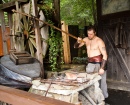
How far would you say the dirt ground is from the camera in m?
5.64

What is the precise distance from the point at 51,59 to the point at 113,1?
2679 millimetres

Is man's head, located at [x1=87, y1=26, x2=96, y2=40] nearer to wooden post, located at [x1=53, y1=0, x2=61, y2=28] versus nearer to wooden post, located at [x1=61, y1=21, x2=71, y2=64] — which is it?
wooden post, located at [x1=53, y1=0, x2=61, y2=28]

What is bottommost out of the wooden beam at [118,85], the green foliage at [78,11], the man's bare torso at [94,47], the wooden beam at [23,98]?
the wooden beam at [118,85]

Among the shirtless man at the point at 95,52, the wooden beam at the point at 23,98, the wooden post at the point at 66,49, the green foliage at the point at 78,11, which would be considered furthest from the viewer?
the green foliage at the point at 78,11

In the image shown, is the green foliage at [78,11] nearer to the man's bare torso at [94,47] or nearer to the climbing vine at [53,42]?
the climbing vine at [53,42]

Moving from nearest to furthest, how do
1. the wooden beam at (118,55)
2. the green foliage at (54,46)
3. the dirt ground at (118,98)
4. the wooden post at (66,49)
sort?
the dirt ground at (118,98)
the green foliage at (54,46)
the wooden beam at (118,55)
the wooden post at (66,49)

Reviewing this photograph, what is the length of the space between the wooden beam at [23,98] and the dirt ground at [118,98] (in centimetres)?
Result: 415

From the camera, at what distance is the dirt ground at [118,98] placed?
5.64 meters

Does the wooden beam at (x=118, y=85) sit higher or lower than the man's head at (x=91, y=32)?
lower

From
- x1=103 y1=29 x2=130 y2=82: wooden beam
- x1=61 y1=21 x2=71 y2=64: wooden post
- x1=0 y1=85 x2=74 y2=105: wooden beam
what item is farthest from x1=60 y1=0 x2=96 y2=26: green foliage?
x1=0 y1=85 x2=74 y2=105: wooden beam

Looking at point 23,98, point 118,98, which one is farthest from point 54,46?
point 23,98

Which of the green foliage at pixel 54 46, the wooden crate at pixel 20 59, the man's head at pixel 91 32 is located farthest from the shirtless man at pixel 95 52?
the wooden crate at pixel 20 59

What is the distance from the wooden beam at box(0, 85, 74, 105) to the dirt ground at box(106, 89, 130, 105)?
13.6 ft

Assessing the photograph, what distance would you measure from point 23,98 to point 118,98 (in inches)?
176
